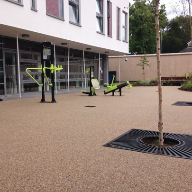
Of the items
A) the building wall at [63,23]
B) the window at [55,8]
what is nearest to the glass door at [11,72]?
the building wall at [63,23]

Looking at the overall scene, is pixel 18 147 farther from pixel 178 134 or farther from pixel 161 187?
pixel 178 134

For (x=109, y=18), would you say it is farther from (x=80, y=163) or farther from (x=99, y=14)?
(x=80, y=163)

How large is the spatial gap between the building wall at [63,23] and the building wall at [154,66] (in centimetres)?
531

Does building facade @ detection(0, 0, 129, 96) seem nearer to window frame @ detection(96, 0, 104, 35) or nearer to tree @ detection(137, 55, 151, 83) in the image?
window frame @ detection(96, 0, 104, 35)

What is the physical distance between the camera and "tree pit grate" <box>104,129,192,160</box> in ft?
10.9

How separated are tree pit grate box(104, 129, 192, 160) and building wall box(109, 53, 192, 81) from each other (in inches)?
716

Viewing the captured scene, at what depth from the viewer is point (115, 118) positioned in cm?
595

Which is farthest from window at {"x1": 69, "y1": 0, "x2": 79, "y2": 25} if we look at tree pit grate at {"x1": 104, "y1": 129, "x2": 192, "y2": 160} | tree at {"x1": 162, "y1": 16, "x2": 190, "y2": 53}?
tree at {"x1": 162, "y1": 16, "x2": 190, "y2": 53}

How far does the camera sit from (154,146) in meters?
3.60

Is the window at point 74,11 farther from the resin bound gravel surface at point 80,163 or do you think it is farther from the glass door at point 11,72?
the resin bound gravel surface at point 80,163

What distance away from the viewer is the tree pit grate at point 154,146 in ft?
10.9

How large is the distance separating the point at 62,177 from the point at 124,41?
19.2 meters

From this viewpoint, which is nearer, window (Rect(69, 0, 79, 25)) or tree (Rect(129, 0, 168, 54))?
window (Rect(69, 0, 79, 25))

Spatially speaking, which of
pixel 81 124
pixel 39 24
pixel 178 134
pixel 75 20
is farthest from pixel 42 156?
pixel 75 20
